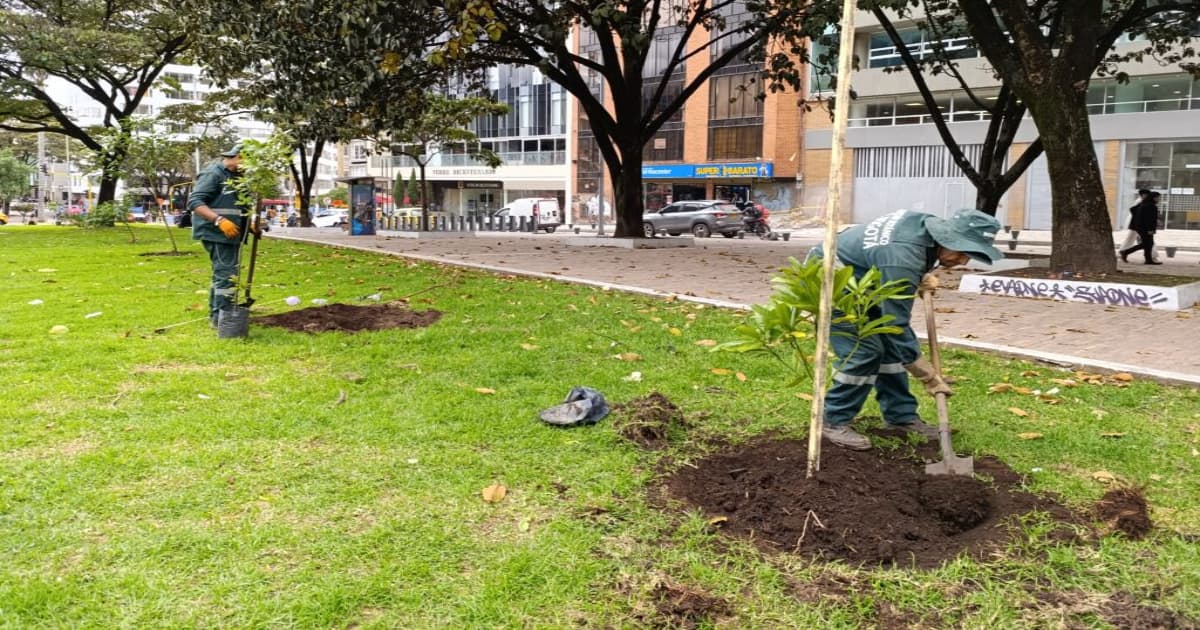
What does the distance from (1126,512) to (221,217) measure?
6546 mm

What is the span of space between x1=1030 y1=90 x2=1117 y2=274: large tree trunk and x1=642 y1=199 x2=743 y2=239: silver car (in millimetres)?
20122

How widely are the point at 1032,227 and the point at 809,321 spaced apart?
37.0 meters

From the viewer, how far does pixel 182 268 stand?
1284 centimetres

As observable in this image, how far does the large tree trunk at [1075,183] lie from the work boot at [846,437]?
831 cm

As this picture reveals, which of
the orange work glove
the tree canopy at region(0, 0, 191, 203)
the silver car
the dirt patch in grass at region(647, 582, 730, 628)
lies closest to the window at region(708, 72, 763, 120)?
the silver car

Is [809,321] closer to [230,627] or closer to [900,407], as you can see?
[900,407]

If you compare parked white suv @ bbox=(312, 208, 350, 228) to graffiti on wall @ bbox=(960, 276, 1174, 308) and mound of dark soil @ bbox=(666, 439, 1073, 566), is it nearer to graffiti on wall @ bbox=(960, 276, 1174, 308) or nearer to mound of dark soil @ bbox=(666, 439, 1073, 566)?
graffiti on wall @ bbox=(960, 276, 1174, 308)

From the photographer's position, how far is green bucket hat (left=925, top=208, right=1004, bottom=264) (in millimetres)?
3824

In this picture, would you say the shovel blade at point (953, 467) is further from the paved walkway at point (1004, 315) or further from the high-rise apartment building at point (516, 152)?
the high-rise apartment building at point (516, 152)

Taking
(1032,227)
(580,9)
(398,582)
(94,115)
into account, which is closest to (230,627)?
(398,582)

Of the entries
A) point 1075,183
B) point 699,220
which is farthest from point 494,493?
point 699,220

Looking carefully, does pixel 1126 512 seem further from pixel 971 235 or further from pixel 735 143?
pixel 735 143

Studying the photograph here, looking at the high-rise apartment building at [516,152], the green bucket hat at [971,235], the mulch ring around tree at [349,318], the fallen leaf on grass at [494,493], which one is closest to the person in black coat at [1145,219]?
the mulch ring around tree at [349,318]

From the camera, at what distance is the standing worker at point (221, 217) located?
23.3ft
